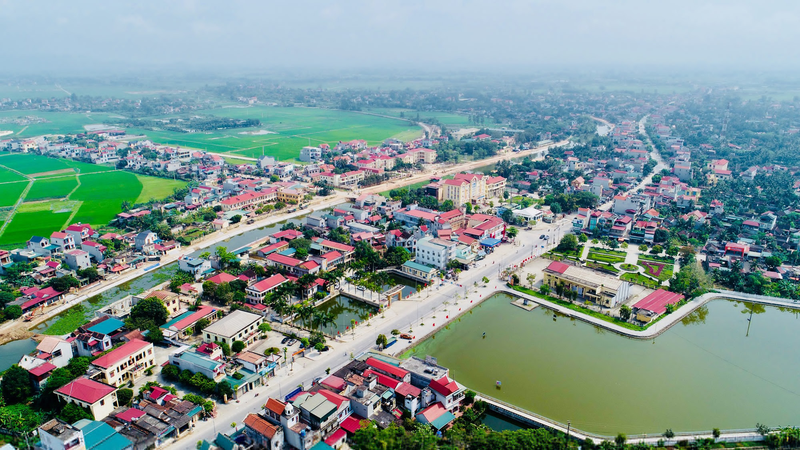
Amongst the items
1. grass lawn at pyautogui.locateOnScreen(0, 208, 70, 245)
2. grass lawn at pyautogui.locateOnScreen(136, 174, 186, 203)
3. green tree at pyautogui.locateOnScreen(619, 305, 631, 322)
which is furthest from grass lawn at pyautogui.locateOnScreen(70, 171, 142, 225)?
green tree at pyautogui.locateOnScreen(619, 305, 631, 322)

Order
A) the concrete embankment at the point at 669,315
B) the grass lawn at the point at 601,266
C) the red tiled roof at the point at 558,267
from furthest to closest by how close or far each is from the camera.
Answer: the grass lawn at the point at 601,266 < the red tiled roof at the point at 558,267 < the concrete embankment at the point at 669,315

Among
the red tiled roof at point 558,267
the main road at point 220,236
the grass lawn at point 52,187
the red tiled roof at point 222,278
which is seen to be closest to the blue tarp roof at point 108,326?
the main road at point 220,236

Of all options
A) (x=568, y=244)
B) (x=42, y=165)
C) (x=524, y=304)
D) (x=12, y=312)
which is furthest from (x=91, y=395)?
(x=42, y=165)

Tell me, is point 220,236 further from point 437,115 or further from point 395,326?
point 437,115

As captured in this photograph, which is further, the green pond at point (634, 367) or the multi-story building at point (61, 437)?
the green pond at point (634, 367)

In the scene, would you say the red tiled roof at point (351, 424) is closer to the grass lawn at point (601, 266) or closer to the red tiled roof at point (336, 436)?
the red tiled roof at point (336, 436)

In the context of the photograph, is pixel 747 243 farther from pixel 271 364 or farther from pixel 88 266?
pixel 88 266
